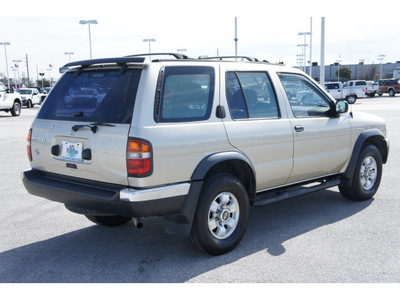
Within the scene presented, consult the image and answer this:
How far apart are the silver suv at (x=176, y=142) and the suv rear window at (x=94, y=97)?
1 cm

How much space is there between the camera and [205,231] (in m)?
3.99

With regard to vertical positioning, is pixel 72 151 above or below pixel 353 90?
above

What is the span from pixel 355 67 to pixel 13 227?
4474 inches

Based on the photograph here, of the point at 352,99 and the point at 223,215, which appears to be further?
the point at 352,99

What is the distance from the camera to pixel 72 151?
397 cm

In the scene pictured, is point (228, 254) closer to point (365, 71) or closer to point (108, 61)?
point (108, 61)

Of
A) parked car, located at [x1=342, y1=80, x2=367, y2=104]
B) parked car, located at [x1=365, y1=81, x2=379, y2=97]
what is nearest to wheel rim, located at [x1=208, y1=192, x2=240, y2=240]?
parked car, located at [x1=342, y1=80, x2=367, y2=104]

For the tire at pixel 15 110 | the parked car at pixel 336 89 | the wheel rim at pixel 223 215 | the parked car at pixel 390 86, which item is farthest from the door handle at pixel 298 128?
the parked car at pixel 390 86

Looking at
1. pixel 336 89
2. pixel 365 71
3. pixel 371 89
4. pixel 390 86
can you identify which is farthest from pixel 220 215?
pixel 365 71

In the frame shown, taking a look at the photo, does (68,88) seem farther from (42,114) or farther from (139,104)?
(139,104)

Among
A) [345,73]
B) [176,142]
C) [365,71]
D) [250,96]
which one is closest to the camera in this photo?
[176,142]

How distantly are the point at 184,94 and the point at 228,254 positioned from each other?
64.0 inches

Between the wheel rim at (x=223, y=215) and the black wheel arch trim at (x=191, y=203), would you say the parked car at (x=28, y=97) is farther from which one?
the black wheel arch trim at (x=191, y=203)

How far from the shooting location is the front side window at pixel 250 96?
14.4 feet
